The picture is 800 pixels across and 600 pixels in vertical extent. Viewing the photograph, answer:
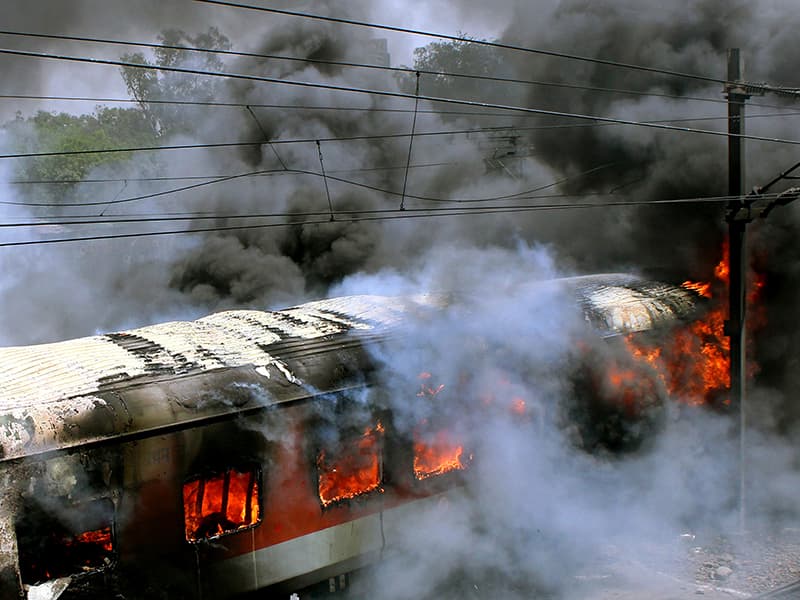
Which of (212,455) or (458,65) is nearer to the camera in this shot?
(212,455)

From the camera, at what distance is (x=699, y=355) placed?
10.9 m

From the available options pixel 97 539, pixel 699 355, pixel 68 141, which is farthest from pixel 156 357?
pixel 68 141

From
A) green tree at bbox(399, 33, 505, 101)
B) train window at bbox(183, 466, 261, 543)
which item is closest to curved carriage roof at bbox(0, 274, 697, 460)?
train window at bbox(183, 466, 261, 543)

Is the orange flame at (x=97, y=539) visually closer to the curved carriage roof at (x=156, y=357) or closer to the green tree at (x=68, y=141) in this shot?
the curved carriage roof at (x=156, y=357)

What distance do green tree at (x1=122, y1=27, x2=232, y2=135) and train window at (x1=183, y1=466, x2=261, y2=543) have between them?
23.4 meters

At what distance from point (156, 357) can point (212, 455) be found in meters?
1.28

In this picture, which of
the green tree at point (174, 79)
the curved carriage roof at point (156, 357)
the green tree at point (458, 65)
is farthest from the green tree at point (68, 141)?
the green tree at point (458, 65)

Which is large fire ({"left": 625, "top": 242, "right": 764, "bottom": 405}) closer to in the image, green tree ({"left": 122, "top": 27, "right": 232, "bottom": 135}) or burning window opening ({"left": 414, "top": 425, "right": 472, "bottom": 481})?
burning window opening ({"left": 414, "top": 425, "right": 472, "bottom": 481})

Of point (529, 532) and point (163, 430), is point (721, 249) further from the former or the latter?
point (163, 430)

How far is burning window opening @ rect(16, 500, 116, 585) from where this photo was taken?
17.7 ft

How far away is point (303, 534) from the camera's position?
6.92 metres

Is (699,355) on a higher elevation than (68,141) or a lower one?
lower

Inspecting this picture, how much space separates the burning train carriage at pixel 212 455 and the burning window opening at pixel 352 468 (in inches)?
0.5

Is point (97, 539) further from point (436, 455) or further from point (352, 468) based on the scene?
point (436, 455)
